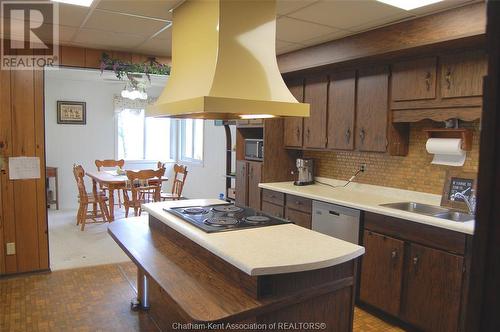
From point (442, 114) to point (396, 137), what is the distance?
0.49 m

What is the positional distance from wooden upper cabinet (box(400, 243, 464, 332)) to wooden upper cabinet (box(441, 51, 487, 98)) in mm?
1142

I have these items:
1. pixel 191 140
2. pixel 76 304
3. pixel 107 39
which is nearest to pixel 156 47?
pixel 107 39

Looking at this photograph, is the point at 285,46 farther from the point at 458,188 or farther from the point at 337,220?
the point at 458,188

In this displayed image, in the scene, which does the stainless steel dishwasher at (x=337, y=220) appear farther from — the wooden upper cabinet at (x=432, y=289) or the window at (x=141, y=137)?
the window at (x=141, y=137)

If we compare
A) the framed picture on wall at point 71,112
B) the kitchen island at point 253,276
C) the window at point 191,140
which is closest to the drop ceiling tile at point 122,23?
the kitchen island at point 253,276

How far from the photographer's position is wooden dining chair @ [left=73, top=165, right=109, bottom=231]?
217 inches

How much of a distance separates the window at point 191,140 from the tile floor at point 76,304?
3.70 metres

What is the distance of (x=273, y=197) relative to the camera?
4125 mm

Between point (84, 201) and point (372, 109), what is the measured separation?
4320mm

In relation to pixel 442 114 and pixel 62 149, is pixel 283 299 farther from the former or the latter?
pixel 62 149

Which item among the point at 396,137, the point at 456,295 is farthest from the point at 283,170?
the point at 456,295

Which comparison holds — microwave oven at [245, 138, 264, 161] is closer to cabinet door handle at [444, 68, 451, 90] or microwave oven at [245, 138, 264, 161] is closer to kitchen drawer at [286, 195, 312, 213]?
kitchen drawer at [286, 195, 312, 213]

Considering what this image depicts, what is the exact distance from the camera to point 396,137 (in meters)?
3.25

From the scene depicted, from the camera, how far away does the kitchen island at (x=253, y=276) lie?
1.64m
